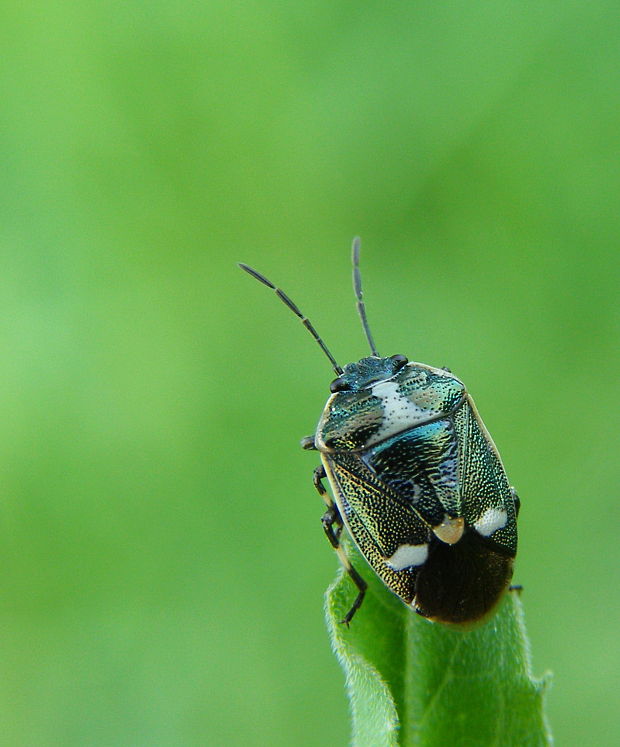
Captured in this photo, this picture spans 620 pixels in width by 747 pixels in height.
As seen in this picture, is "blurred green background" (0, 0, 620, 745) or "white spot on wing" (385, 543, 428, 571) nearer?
"white spot on wing" (385, 543, 428, 571)

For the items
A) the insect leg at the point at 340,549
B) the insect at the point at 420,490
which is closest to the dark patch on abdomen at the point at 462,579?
the insect at the point at 420,490

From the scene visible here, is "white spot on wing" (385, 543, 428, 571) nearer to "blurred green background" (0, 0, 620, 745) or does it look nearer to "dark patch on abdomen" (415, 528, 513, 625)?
"dark patch on abdomen" (415, 528, 513, 625)

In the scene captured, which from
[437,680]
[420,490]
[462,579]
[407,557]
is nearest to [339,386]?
[420,490]

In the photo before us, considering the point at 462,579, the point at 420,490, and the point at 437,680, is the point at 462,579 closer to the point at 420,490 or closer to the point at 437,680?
the point at 420,490

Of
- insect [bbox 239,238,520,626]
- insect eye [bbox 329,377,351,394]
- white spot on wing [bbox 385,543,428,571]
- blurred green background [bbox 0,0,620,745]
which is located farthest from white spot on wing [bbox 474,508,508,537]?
blurred green background [bbox 0,0,620,745]

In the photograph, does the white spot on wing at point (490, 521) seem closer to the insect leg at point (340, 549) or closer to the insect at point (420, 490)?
the insect at point (420, 490)

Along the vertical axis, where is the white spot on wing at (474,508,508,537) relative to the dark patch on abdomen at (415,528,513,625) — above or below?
above

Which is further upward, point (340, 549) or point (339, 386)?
point (339, 386)

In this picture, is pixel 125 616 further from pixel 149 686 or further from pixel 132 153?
pixel 132 153
